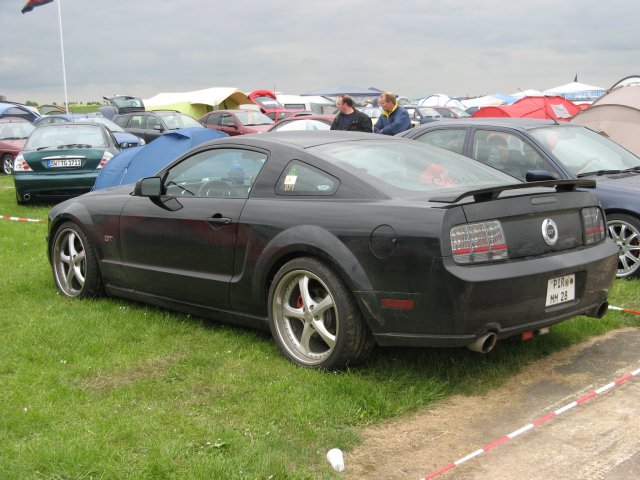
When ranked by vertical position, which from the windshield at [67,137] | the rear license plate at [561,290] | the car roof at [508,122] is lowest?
the rear license plate at [561,290]

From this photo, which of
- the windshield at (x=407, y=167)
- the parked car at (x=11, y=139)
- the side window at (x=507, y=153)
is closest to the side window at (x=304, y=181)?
the windshield at (x=407, y=167)

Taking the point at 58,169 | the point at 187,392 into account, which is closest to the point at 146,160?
the point at 58,169

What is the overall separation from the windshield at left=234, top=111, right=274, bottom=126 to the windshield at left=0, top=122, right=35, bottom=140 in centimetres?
617

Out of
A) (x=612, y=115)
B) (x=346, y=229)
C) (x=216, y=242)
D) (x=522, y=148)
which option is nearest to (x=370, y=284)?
(x=346, y=229)

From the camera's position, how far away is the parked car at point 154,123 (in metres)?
23.3

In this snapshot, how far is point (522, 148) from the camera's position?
7715 mm

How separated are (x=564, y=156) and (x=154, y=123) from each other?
A: 1770cm

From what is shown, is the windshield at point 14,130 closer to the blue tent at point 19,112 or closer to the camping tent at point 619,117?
the blue tent at point 19,112

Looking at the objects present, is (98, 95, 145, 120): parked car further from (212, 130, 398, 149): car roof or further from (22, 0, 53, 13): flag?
(212, 130, 398, 149): car roof

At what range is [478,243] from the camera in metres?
4.22

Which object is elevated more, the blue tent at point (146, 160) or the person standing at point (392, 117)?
the person standing at point (392, 117)

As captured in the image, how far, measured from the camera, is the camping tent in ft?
38.9

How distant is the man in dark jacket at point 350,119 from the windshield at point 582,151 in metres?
3.68

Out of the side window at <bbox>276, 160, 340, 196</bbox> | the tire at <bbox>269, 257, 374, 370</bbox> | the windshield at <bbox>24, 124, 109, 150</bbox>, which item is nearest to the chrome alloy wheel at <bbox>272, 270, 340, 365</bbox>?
the tire at <bbox>269, 257, 374, 370</bbox>
